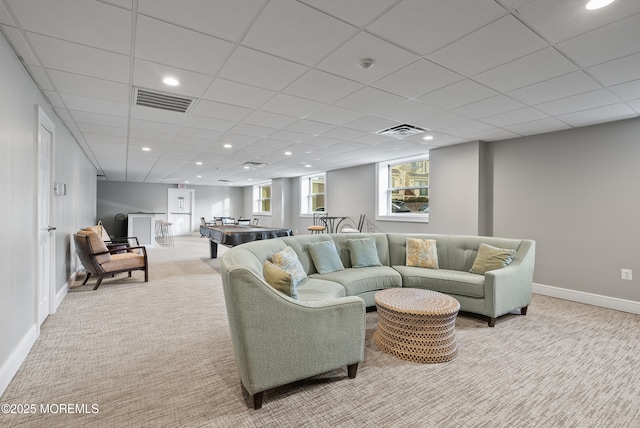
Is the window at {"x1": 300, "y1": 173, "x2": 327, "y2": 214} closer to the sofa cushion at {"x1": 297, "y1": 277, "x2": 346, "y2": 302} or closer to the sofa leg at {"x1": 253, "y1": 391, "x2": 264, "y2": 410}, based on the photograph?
the sofa cushion at {"x1": 297, "y1": 277, "x2": 346, "y2": 302}

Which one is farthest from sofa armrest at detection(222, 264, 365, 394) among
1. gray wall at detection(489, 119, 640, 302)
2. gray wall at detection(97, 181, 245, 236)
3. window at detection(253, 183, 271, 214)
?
gray wall at detection(97, 181, 245, 236)

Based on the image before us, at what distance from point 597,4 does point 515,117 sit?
2.22m

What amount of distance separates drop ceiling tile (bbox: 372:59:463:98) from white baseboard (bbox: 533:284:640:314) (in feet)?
11.7

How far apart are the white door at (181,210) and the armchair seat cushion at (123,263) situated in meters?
9.00

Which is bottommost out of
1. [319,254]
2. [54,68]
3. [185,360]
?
[185,360]

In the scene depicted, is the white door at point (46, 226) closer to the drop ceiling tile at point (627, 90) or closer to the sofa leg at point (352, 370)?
the sofa leg at point (352, 370)

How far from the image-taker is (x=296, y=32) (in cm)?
203

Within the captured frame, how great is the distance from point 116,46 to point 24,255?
184 centimetres

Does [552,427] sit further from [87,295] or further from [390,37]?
[87,295]

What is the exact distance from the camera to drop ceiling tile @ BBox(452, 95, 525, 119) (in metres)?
3.22

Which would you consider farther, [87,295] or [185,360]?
[87,295]

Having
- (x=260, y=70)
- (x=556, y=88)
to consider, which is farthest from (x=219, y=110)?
(x=556, y=88)

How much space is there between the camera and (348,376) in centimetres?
218

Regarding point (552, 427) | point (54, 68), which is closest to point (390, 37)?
point (552, 427)
